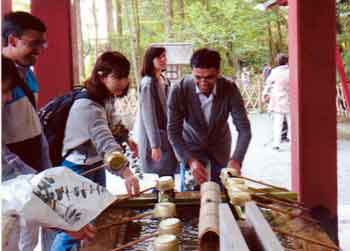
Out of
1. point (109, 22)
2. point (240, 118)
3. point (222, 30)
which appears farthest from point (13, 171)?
point (222, 30)

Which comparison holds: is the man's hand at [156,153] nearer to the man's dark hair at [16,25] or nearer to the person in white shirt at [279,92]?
the man's dark hair at [16,25]

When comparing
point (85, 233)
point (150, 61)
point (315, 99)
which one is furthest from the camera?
point (150, 61)

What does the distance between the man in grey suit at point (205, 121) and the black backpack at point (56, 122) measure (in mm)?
600

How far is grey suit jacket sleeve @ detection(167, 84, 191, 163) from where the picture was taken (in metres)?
2.87

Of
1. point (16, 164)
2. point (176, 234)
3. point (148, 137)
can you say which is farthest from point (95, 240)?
point (148, 137)

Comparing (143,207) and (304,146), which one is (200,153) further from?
(143,207)

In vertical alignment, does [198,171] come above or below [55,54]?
below

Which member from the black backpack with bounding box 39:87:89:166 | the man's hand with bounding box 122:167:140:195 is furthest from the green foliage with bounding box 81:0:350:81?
the man's hand with bounding box 122:167:140:195

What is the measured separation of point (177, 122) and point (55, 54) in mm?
949

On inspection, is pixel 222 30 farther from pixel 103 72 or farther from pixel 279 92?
pixel 103 72

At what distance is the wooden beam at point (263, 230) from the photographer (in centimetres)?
123

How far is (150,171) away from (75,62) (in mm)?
876

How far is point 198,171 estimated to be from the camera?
271 centimetres

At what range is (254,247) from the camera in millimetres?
1535
